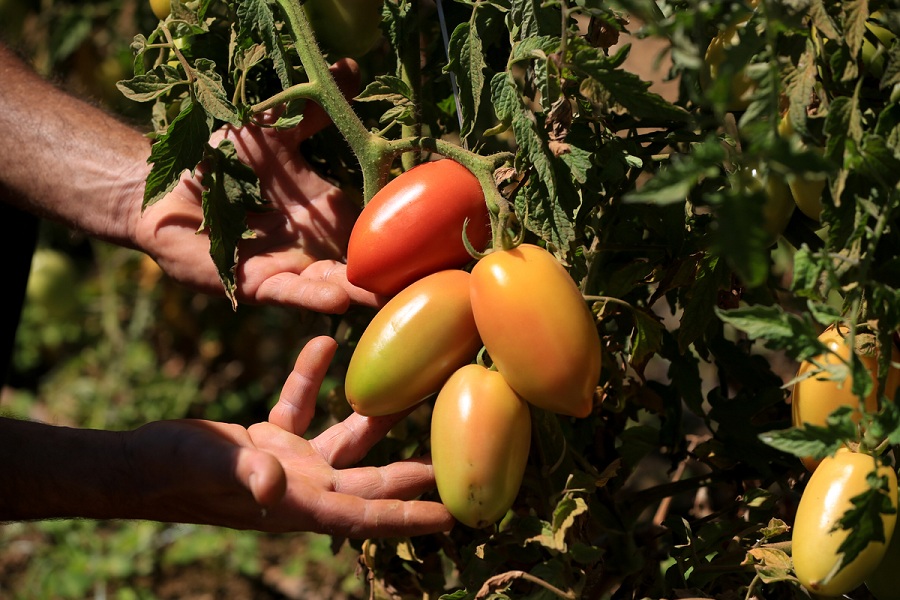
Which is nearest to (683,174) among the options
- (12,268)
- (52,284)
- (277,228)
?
(277,228)

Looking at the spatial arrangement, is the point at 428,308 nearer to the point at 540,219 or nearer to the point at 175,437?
the point at 540,219

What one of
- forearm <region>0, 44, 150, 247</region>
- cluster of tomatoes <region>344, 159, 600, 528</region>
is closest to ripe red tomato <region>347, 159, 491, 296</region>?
cluster of tomatoes <region>344, 159, 600, 528</region>

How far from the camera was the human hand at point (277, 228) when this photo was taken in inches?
45.5

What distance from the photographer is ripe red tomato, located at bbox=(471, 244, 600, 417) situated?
32.2 inches

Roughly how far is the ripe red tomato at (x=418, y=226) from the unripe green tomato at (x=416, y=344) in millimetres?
31

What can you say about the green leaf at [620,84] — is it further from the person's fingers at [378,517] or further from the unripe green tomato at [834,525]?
the person's fingers at [378,517]

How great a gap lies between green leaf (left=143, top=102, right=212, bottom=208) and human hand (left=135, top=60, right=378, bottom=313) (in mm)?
215

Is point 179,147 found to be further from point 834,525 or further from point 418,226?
point 834,525

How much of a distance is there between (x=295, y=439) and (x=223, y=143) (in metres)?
0.37

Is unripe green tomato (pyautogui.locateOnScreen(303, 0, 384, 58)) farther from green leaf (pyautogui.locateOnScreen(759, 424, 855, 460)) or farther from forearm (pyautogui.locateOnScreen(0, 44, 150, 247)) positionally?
green leaf (pyautogui.locateOnScreen(759, 424, 855, 460))

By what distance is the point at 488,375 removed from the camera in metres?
0.86

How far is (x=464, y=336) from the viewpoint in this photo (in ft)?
2.93

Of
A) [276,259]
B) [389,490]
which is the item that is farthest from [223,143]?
[389,490]

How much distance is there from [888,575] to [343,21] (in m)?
0.85
